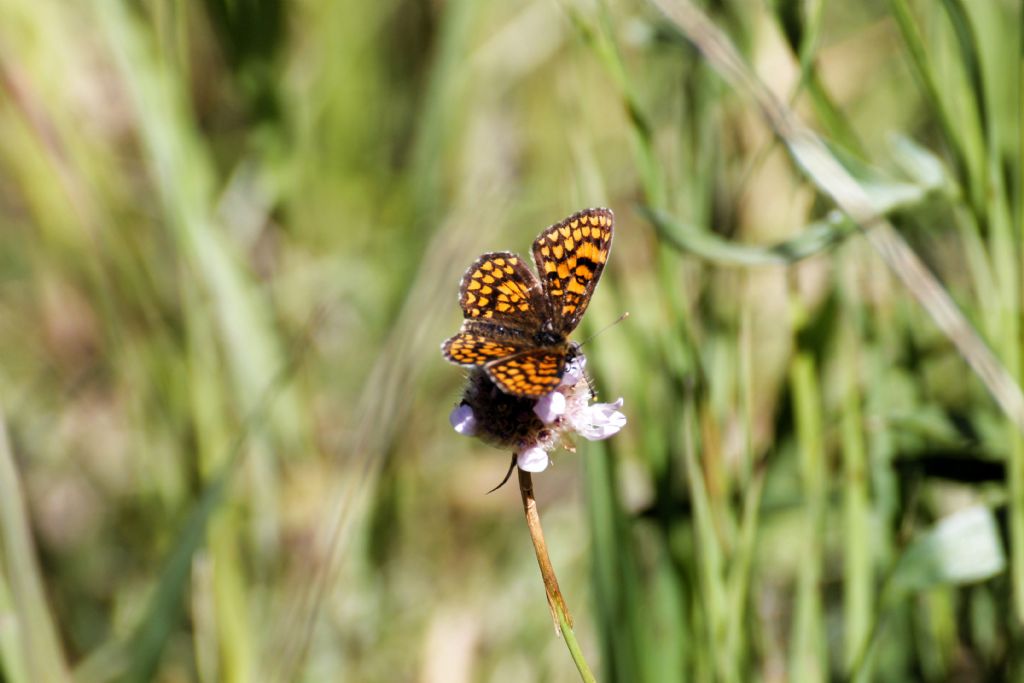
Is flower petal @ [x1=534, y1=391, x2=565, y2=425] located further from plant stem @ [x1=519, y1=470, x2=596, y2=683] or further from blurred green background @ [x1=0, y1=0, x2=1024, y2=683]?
blurred green background @ [x1=0, y1=0, x2=1024, y2=683]

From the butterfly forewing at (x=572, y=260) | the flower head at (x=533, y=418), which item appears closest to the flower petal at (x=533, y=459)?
the flower head at (x=533, y=418)

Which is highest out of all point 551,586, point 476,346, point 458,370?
point 458,370

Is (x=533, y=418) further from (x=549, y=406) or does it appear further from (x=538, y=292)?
(x=538, y=292)

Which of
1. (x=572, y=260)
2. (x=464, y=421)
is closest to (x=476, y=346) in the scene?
(x=464, y=421)

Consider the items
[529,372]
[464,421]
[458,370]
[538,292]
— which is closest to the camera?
[529,372]

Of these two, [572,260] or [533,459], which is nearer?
[533,459]

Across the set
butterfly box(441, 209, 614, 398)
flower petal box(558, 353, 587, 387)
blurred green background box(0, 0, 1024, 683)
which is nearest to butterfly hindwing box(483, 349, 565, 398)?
butterfly box(441, 209, 614, 398)

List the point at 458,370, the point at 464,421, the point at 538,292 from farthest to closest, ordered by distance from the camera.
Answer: the point at 458,370 < the point at 538,292 < the point at 464,421
